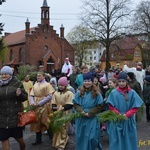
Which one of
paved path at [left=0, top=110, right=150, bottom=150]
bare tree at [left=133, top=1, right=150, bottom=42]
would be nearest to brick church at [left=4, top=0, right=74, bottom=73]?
bare tree at [left=133, top=1, right=150, bottom=42]

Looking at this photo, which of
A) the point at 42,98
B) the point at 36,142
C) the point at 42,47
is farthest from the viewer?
the point at 42,47

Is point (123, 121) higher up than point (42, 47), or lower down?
lower down

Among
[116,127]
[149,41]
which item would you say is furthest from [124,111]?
[149,41]

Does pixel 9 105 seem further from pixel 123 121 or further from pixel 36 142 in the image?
pixel 36 142

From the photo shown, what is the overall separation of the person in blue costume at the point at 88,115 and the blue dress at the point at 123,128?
1.22 ft

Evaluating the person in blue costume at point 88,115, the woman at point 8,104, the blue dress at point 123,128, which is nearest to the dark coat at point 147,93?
the person in blue costume at point 88,115

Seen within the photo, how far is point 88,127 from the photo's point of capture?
603 centimetres

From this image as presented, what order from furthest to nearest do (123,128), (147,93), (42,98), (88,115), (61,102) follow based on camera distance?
(147,93) < (42,98) < (61,102) < (88,115) < (123,128)

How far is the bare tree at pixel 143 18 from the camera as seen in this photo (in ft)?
154

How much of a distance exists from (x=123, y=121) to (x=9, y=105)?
87.1 inches

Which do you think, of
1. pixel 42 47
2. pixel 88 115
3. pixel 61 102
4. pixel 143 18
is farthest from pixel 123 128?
pixel 42 47

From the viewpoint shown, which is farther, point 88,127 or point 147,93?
point 147,93

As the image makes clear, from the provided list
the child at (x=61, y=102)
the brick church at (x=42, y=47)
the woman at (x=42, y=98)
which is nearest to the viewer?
the child at (x=61, y=102)

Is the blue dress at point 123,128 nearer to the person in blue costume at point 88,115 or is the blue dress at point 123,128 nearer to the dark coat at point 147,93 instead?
the person in blue costume at point 88,115
